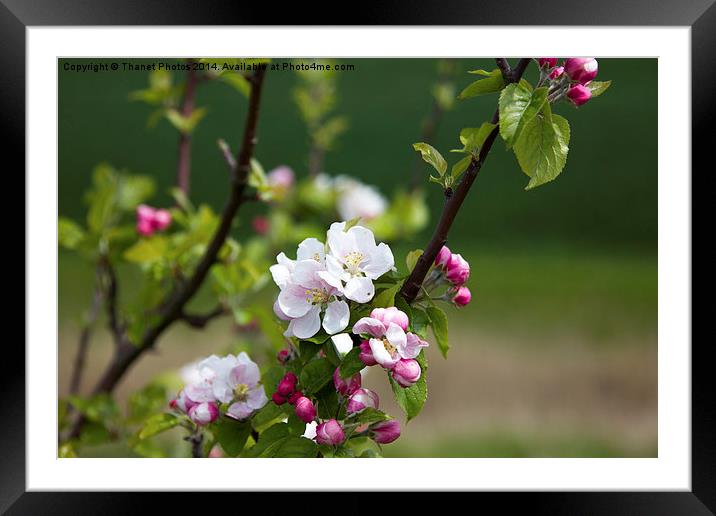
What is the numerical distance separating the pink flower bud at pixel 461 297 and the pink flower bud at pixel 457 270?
0.02 meters

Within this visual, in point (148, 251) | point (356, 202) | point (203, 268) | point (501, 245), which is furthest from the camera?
point (501, 245)

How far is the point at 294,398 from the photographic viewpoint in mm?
871

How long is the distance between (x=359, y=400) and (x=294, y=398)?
76 millimetres

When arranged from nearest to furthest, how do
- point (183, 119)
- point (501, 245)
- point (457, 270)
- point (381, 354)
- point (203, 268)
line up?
point (381, 354)
point (457, 270)
point (203, 268)
point (183, 119)
point (501, 245)

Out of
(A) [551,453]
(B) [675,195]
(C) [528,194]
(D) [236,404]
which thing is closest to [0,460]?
(D) [236,404]

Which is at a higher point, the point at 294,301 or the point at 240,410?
the point at 294,301

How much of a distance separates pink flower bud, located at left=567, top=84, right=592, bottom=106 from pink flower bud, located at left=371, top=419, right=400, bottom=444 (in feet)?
1.34

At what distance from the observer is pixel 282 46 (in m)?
1.05

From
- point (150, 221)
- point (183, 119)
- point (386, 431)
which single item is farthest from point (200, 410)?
point (183, 119)

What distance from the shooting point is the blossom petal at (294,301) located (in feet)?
2.73

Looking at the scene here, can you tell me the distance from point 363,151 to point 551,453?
2.83 meters

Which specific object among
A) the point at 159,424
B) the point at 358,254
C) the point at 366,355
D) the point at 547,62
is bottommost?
the point at 159,424

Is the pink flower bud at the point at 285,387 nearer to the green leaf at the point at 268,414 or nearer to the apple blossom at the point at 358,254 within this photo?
the green leaf at the point at 268,414

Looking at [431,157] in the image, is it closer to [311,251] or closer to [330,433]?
[311,251]
